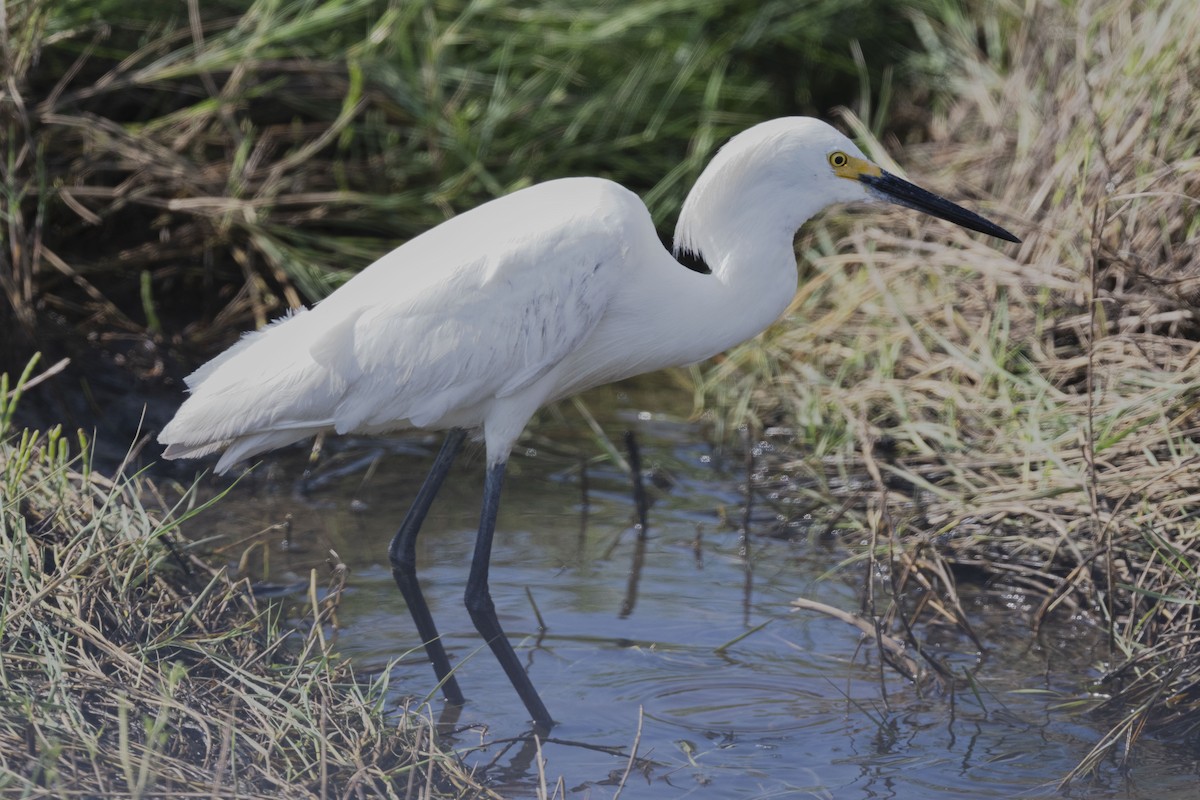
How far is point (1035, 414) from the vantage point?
13.5 feet

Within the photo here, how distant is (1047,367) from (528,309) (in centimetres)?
202

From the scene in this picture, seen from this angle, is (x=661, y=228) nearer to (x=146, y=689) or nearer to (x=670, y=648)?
(x=670, y=648)

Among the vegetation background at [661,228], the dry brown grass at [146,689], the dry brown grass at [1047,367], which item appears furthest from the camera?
the dry brown grass at [1047,367]

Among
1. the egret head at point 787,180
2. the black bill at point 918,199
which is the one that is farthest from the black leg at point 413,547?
the black bill at point 918,199

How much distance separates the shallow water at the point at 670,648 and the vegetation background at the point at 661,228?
0.18m

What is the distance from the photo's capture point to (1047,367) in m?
4.46

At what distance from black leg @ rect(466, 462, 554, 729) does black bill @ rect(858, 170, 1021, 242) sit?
1.18 meters

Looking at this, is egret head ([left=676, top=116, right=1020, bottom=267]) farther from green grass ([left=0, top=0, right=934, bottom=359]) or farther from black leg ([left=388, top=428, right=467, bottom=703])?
green grass ([left=0, top=0, right=934, bottom=359])

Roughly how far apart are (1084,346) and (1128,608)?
0.99 metres

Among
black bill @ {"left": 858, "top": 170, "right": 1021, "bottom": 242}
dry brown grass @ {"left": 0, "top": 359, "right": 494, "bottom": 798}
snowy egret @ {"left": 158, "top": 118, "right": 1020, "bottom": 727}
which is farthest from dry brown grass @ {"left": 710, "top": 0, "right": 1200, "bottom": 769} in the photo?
dry brown grass @ {"left": 0, "top": 359, "right": 494, "bottom": 798}

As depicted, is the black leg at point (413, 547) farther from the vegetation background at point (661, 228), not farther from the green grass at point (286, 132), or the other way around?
the green grass at point (286, 132)

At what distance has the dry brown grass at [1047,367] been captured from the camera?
3.51 metres

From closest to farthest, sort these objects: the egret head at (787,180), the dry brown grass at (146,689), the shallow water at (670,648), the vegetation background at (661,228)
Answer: the dry brown grass at (146,689) → the vegetation background at (661,228) → the shallow water at (670,648) → the egret head at (787,180)

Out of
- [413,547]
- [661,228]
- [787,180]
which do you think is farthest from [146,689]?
[661,228]
